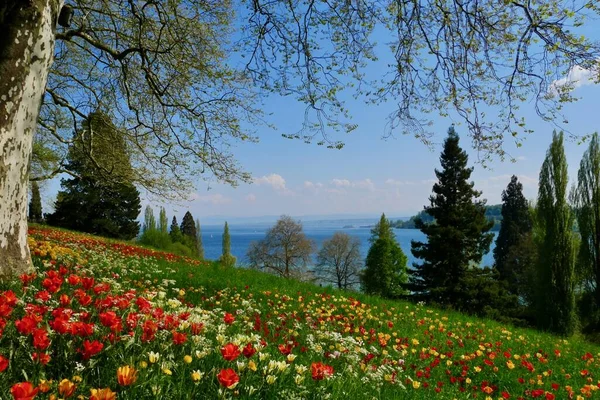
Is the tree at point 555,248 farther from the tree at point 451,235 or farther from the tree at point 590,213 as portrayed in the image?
the tree at point 451,235

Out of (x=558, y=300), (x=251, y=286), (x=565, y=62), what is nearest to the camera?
(x=565, y=62)

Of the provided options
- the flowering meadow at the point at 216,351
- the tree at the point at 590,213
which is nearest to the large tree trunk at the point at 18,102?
the flowering meadow at the point at 216,351

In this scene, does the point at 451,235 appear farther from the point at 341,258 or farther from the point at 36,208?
the point at 36,208

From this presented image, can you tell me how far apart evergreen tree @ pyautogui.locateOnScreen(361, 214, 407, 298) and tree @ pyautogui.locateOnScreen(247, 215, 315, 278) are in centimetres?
1017

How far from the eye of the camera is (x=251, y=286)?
8.61m

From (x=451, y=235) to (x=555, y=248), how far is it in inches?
231

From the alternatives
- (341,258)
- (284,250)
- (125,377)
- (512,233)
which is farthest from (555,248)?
(341,258)

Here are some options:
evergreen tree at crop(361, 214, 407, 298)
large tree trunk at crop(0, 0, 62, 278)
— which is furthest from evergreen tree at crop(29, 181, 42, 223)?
large tree trunk at crop(0, 0, 62, 278)

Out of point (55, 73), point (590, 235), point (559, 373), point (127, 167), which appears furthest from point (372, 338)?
point (590, 235)

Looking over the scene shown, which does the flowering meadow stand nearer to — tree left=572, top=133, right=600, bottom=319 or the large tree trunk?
the large tree trunk

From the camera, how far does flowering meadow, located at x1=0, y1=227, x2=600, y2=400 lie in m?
2.19

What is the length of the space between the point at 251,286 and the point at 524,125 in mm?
5913

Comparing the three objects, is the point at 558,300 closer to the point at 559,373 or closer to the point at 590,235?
the point at 590,235

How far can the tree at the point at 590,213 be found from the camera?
2472cm
